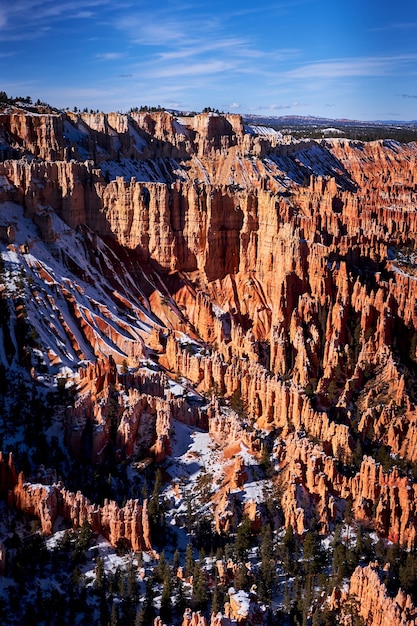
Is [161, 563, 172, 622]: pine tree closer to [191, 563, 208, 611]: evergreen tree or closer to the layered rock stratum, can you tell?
[191, 563, 208, 611]: evergreen tree

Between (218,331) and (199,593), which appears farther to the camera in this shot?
(218,331)

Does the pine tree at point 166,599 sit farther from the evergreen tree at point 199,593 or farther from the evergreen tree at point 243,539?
the evergreen tree at point 243,539

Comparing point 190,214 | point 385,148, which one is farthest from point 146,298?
point 385,148

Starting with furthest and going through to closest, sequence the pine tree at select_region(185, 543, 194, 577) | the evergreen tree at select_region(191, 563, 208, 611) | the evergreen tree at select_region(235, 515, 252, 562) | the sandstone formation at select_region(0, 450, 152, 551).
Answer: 1. the sandstone formation at select_region(0, 450, 152, 551)
2. the evergreen tree at select_region(235, 515, 252, 562)
3. the pine tree at select_region(185, 543, 194, 577)
4. the evergreen tree at select_region(191, 563, 208, 611)

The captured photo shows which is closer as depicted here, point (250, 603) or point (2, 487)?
point (250, 603)

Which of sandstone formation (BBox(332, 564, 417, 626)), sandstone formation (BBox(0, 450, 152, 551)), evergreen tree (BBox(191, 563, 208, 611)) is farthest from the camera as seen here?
sandstone formation (BBox(0, 450, 152, 551))

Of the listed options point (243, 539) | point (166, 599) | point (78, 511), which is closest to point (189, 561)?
point (166, 599)

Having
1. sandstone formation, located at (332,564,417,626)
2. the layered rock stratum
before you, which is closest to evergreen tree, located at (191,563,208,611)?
the layered rock stratum

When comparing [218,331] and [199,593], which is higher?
[218,331]

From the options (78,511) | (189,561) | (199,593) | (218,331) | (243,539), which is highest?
(218,331)

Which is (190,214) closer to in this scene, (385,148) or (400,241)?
(400,241)

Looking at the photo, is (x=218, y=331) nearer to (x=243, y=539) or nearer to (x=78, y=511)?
(x=78, y=511)
